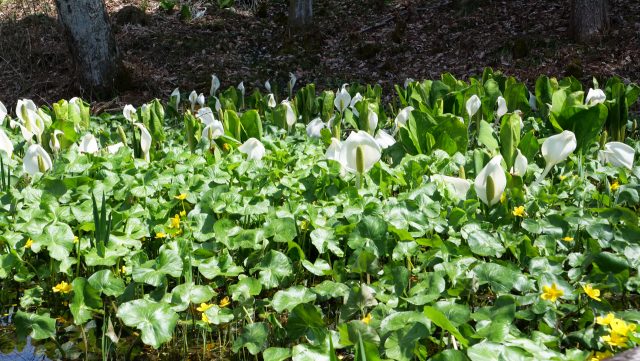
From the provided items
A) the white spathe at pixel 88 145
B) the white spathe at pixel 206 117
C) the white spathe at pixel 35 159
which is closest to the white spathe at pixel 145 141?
the white spathe at pixel 88 145

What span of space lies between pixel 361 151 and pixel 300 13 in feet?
20.3

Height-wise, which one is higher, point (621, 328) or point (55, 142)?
point (55, 142)

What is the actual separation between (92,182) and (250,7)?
7.20m

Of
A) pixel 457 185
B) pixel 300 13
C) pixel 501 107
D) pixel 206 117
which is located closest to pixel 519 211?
pixel 457 185

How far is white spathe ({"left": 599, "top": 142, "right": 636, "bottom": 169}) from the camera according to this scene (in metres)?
2.66

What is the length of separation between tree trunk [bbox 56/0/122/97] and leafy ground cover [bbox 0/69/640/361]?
3.07 metres

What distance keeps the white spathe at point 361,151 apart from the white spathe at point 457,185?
270mm

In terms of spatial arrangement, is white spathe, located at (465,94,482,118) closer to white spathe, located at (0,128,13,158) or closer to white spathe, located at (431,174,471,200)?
white spathe, located at (431,174,471,200)

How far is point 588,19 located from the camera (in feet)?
21.6

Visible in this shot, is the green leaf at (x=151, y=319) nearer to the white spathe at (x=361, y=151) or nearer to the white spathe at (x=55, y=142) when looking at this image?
the white spathe at (x=361, y=151)

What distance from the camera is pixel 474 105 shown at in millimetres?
3465

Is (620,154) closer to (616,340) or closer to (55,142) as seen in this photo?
(616,340)

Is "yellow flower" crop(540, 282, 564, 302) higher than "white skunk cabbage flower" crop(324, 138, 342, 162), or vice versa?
"white skunk cabbage flower" crop(324, 138, 342, 162)

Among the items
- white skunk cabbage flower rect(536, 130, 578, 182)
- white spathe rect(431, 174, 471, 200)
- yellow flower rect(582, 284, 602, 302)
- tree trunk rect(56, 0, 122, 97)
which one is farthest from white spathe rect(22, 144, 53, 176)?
tree trunk rect(56, 0, 122, 97)
